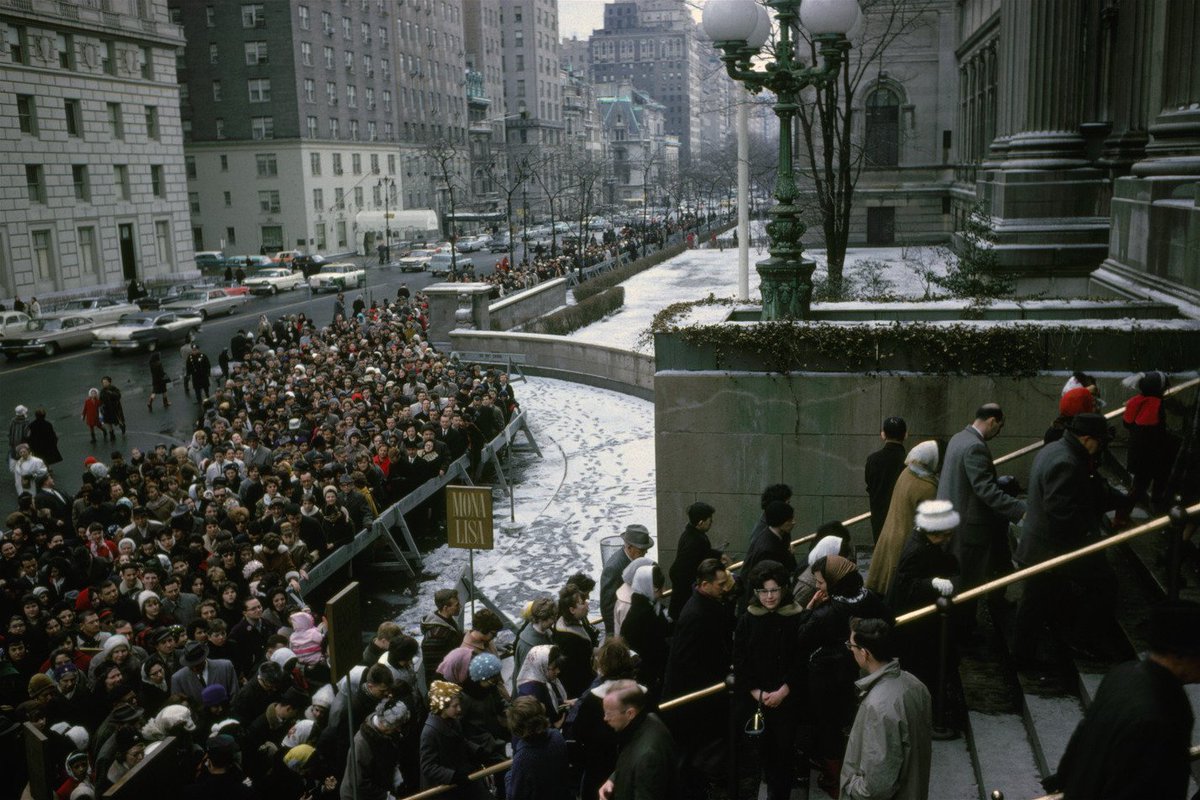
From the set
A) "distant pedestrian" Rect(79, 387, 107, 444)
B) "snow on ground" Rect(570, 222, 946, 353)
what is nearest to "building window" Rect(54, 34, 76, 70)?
"snow on ground" Rect(570, 222, 946, 353)

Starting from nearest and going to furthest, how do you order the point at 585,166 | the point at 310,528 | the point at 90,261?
1. the point at 310,528
2. the point at 90,261
3. the point at 585,166

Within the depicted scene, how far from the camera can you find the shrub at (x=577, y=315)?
32.0 meters

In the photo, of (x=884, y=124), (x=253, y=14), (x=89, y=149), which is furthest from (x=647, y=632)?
(x=253, y=14)

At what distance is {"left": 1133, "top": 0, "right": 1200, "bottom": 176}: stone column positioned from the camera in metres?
11.7

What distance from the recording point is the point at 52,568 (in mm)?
11477

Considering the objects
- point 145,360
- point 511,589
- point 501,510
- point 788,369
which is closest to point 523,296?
point 145,360

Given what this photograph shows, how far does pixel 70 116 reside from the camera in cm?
5325

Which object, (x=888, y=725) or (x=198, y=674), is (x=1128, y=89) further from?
(x=198, y=674)

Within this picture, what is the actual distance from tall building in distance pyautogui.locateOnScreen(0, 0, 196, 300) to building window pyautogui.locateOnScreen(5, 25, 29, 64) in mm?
50

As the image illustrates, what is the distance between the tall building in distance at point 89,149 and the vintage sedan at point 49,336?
44.8 feet

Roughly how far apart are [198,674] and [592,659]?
3.68m

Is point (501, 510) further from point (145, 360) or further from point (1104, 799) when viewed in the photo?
point (145, 360)

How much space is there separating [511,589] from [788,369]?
15.9 ft

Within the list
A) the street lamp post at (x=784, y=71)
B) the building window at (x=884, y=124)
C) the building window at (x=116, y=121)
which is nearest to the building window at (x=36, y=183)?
the building window at (x=116, y=121)
